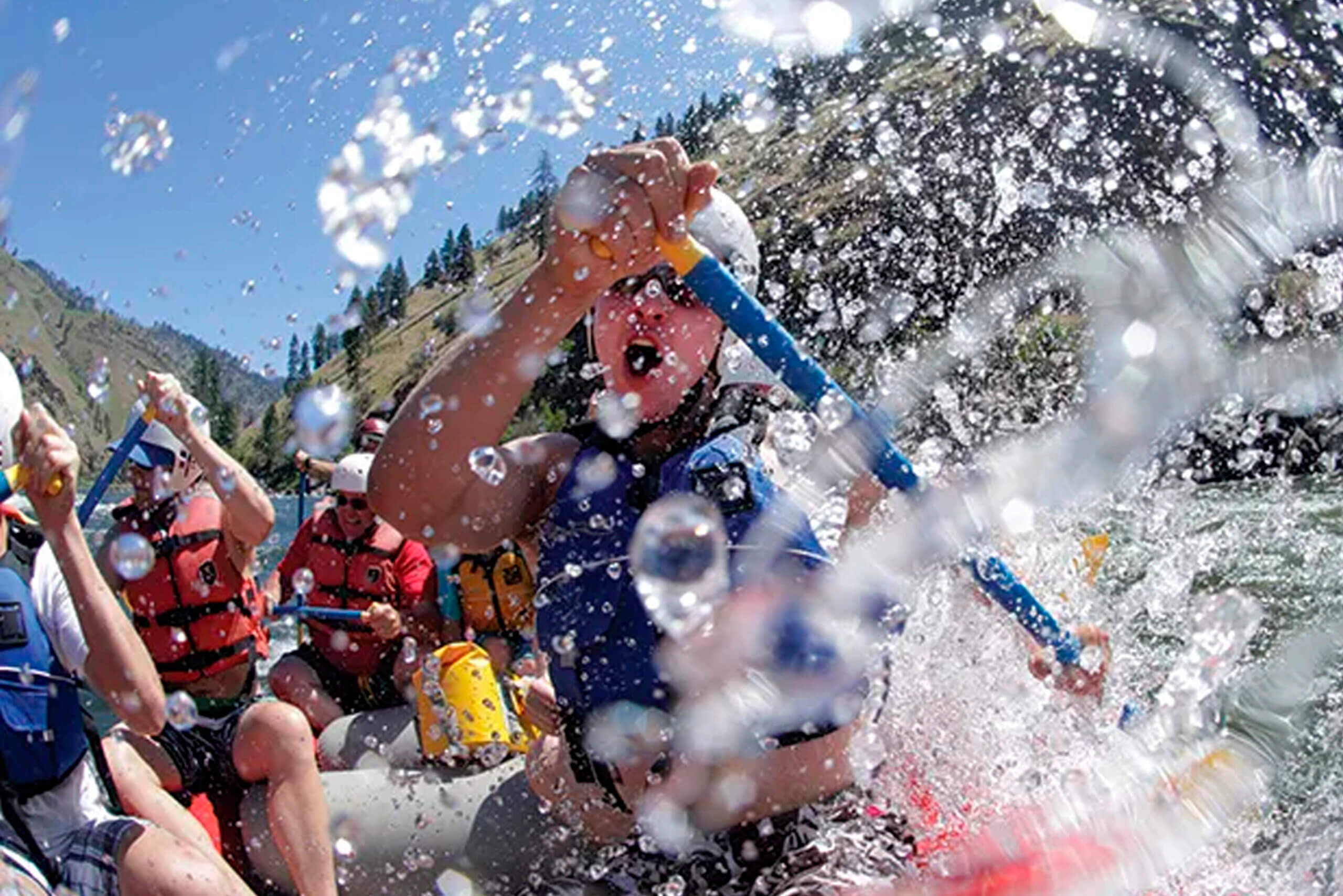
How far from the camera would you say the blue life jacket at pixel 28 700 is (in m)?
2.83

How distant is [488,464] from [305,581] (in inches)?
224

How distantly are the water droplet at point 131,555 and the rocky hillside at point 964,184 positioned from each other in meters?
1.39

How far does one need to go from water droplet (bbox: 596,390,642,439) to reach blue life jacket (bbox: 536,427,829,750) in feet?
0.27

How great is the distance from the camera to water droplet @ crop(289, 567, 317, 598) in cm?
718

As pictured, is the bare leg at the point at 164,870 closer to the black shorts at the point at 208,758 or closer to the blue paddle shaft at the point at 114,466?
the black shorts at the point at 208,758

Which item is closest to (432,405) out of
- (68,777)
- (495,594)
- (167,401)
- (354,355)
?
(68,777)

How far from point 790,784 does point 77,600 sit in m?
1.96

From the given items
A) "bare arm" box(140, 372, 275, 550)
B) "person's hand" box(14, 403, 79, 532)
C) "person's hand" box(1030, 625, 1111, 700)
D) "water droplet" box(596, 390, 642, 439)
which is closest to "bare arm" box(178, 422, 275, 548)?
"bare arm" box(140, 372, 275, 550)

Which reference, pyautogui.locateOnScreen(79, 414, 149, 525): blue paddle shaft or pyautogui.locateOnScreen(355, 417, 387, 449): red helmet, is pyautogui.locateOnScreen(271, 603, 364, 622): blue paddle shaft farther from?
pyautogui.locateOnScreen(79, 414, 149, 525): blue paddle shaft

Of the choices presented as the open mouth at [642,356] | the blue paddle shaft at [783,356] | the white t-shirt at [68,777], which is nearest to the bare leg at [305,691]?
the white t-shirt at [68,777]

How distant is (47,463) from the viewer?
2693mm

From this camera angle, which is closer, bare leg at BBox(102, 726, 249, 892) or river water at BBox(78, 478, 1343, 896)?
river water at BBox(78, 478, 1343, 896)

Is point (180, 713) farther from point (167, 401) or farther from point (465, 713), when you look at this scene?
Result: point (465, 713)

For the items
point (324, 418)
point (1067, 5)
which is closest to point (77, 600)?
point (324, 418)
